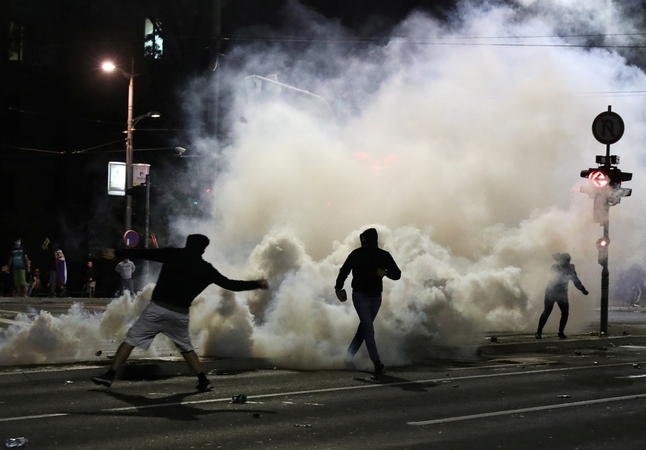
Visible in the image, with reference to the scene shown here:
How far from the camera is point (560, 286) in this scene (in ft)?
48.5

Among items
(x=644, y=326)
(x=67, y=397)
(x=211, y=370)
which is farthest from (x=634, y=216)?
(x=67, y=397)

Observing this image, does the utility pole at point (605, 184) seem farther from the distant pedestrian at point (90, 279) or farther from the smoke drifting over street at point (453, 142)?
the distant pedestrian at point (90, 279)

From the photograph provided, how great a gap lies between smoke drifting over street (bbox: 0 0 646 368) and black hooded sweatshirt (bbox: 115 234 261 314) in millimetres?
6013

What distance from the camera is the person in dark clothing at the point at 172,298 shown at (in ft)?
27.3

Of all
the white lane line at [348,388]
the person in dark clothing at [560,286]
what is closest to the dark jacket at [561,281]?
the person in dark clothing at [560,286]

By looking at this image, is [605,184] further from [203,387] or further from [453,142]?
[203,387]

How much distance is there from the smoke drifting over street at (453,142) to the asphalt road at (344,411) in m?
4.95

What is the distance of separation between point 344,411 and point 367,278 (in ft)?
9.58

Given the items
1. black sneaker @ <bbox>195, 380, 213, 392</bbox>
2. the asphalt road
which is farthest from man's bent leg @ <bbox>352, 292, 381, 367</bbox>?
black sneaker @ <bbox>195, 380, 213, 392</bbox>

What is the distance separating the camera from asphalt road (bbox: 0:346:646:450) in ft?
20.9

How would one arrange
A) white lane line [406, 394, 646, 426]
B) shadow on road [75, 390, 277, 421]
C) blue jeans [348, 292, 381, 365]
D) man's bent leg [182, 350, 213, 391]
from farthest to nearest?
blue jeans [348, 292, 381, 365] → man's bent leg [182, 350, 213, 391] → shadow on road [75, 390, 277, 421] → white lane line [406, 394, 646, 426]

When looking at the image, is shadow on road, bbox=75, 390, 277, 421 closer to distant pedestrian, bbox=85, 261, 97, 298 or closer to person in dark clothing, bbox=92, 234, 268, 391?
person in dark clothing, bbox=92, 234, 268, 391

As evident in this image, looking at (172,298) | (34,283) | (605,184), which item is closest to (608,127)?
(605,184)

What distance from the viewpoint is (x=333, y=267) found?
1279cm
